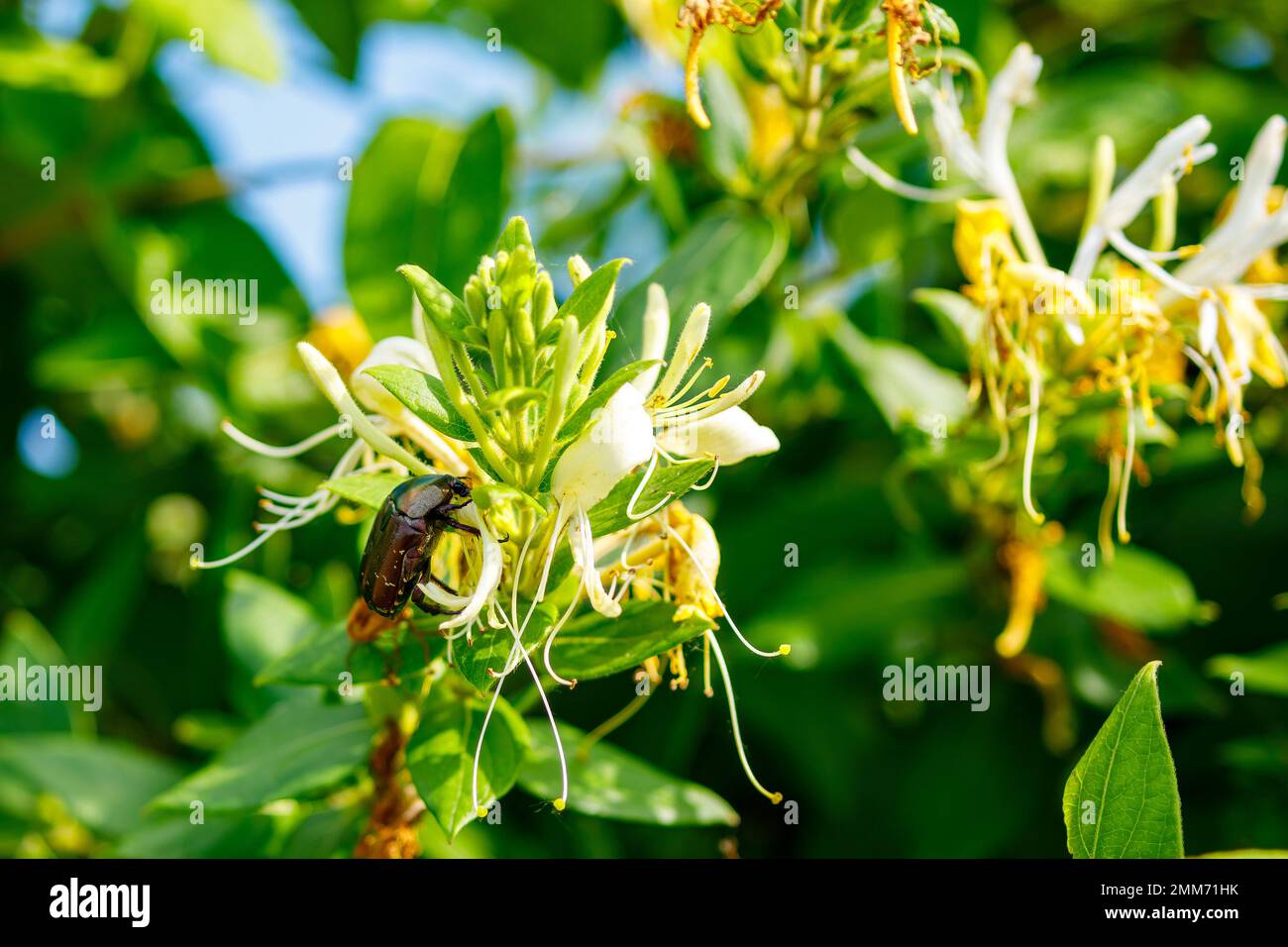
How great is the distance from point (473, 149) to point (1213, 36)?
7.63 feet

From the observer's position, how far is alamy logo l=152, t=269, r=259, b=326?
236cm

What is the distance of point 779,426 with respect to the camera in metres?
2.17

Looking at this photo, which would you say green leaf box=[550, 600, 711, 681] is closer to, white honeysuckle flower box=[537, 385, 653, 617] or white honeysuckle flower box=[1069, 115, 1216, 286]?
white honeysuckle flower box=[537, 385, 653, 617]

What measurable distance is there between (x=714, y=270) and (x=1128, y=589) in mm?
853

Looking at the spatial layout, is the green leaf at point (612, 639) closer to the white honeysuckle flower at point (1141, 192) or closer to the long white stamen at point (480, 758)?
the long white stamen at point (480, 758)

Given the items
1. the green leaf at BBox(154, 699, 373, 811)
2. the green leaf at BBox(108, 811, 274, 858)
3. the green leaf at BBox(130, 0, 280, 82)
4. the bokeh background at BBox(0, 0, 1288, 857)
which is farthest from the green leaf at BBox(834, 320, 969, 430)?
the green leaf at BBox(130, 0, 280, 82)

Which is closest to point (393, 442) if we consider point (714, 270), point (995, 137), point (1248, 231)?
point (714, 270)

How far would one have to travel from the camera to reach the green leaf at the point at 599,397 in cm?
102

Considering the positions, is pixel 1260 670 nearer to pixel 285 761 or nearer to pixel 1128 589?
pixel 1128 589

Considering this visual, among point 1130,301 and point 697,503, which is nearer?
point 1130,301

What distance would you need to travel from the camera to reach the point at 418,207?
195 centimetres

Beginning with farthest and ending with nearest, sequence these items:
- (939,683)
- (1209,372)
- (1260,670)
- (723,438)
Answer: (939,683) → (1260,670) → (1209,372) → (723,438)
